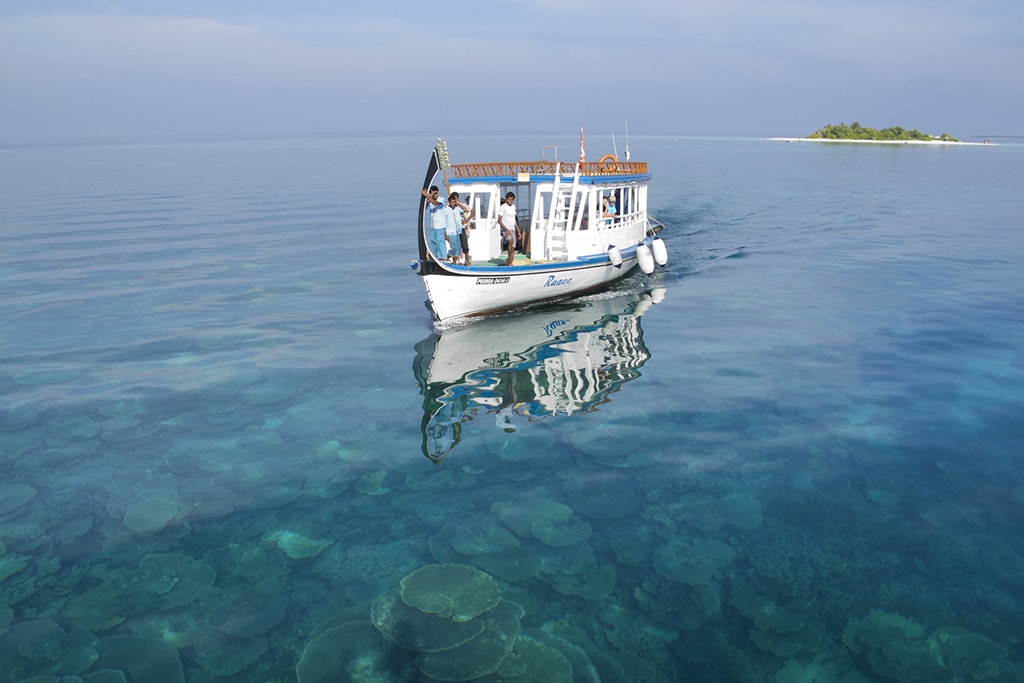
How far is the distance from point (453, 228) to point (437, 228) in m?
0.55

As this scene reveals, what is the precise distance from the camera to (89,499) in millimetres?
10578

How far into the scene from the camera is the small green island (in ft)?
468

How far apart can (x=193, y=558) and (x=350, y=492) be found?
8.11ft

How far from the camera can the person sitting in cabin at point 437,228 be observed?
18500 mm

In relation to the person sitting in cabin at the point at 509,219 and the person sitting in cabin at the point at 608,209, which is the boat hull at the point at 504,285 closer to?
the person sitting in cabin at the point at 509,219

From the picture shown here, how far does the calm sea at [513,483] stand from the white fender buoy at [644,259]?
2.74 feet

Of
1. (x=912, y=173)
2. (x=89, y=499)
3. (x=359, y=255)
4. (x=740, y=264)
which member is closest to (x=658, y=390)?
(x=89, y=499)

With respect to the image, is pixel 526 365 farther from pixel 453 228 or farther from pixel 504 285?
pixel 453 228

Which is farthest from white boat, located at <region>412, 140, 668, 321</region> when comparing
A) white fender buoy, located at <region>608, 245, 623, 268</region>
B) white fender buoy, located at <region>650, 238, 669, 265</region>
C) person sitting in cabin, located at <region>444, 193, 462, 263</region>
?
white fender buoy, located at <region>650, 238, 669, 265</region>

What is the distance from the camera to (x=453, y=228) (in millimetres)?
18891

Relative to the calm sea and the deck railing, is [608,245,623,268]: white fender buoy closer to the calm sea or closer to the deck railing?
the calm sea

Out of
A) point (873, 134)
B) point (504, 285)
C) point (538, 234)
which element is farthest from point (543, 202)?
point (873, 134)

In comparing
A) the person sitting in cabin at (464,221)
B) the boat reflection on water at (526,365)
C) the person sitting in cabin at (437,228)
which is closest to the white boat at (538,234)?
the person sitting in cabin at (437,228)

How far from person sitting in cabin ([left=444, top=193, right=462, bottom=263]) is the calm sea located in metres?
2.37
